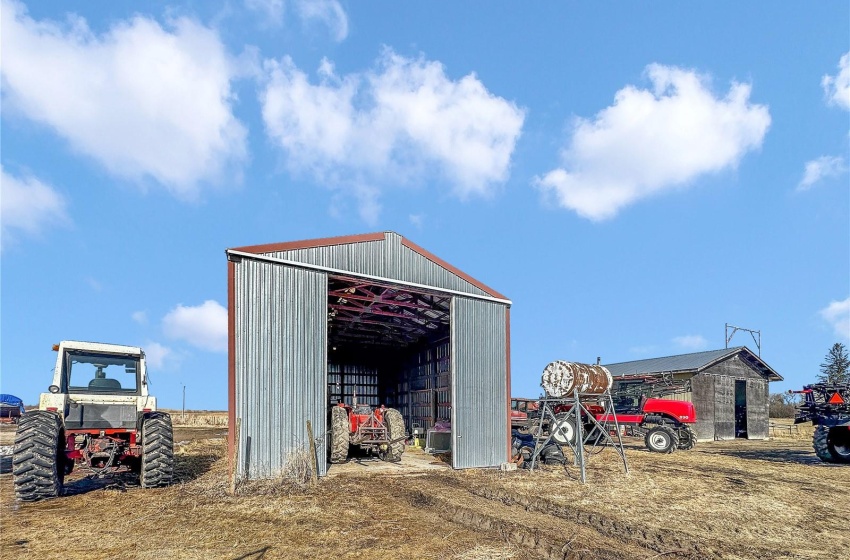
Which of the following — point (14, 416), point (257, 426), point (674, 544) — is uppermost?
point (257, 426)

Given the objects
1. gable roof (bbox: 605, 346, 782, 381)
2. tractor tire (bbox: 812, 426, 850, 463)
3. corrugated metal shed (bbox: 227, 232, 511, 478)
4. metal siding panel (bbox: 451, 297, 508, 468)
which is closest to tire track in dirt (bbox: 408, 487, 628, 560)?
corrugated metal shed (bbox: 227, 232, 511, 478)

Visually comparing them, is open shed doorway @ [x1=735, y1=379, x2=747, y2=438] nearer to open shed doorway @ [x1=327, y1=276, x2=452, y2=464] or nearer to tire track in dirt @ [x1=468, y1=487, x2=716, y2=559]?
open shed doorway @ [x1=327, y1=276, x2=452, y2=464]

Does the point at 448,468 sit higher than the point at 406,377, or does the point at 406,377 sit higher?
the point at 406,377

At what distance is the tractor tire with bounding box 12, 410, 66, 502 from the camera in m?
10.5

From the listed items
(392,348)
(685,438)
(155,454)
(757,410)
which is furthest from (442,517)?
(757,410)

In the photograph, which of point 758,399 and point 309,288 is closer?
point 309,288

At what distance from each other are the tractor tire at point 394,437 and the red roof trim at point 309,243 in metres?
5.66

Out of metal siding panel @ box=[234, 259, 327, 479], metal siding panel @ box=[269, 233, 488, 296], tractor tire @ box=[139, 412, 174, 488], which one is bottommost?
tractor tire @ box=[139, 412, 174, 488]

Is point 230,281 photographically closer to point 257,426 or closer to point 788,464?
point 257,426

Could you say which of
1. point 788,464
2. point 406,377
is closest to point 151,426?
point 406,377

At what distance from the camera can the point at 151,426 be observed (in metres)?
11.6

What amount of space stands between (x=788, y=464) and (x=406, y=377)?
14.1 metres

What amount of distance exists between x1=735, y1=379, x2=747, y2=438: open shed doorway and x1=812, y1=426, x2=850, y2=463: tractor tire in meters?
12.8

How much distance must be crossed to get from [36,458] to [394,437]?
9.03 metres
